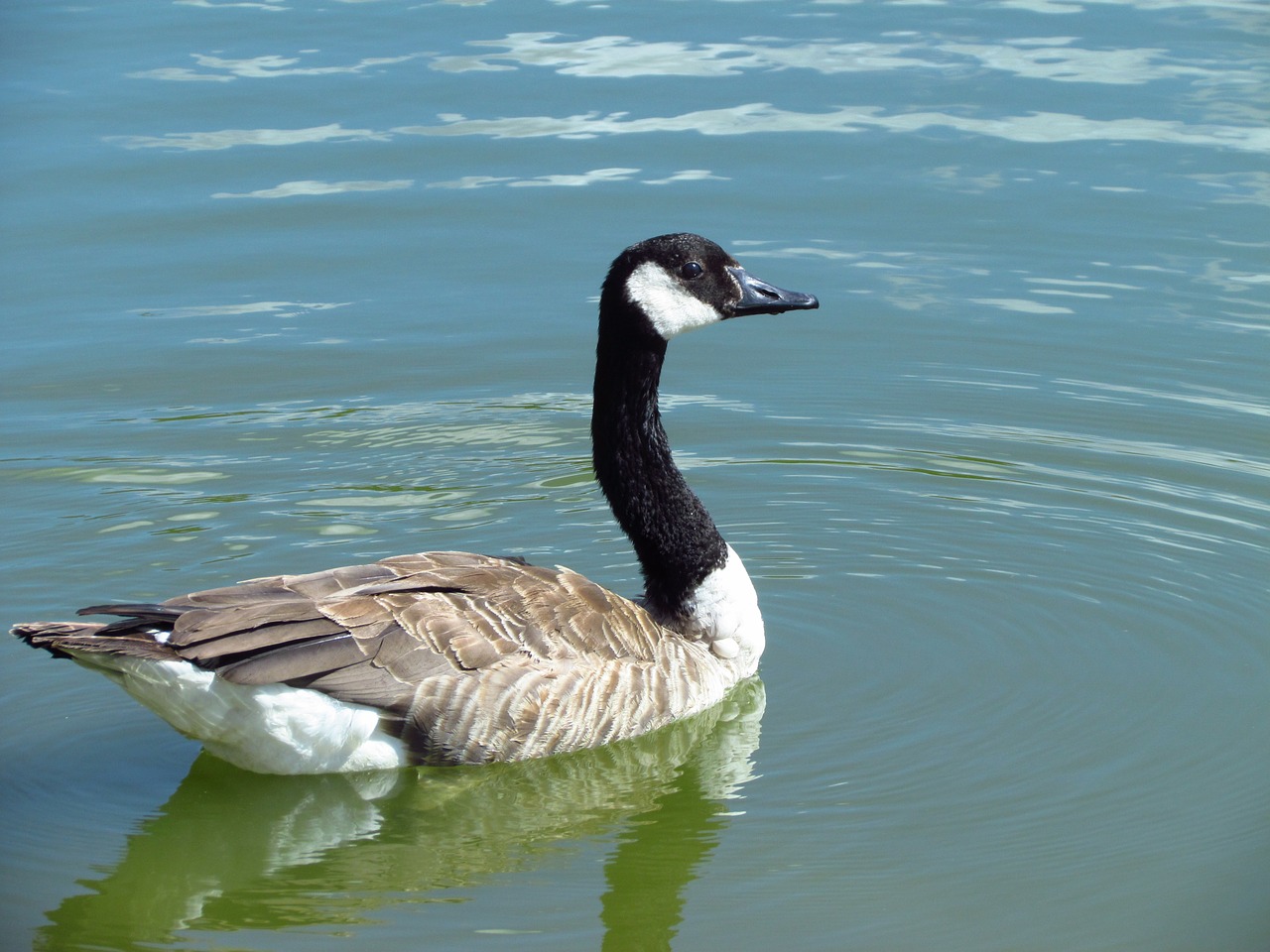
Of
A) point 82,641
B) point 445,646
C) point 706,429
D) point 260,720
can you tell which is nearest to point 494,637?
point 445,646

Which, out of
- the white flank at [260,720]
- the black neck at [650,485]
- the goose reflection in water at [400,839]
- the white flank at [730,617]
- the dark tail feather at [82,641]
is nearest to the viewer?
the goose reflection in water at [400,839]

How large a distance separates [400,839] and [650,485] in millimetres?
2717

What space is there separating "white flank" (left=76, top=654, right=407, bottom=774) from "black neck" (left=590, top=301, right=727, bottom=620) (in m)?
2.04

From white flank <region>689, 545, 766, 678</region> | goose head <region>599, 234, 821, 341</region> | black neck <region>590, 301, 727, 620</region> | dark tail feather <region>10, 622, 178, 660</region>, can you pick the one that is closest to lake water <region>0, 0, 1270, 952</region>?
white flank <region>689, 545, 766, 678</region>

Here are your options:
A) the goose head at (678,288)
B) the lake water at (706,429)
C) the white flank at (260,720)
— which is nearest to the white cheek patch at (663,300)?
the goose head at (678,288)

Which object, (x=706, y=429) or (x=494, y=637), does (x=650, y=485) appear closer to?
(x=494, y=637)

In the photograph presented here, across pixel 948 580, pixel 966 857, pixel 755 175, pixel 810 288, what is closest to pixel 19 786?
pixel 966 857

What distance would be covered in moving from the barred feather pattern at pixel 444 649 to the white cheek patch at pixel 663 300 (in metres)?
1.52

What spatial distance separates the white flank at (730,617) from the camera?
32.1 ft

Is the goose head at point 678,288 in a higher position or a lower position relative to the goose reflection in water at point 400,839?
higher

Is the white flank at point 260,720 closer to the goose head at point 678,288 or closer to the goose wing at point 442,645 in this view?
the goose wing at point 442,645

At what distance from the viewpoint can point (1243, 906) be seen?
24.8ft

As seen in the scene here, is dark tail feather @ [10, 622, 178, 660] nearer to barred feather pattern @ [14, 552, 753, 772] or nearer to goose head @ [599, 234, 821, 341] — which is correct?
barred feather pattern @ [14, 552, 753, 772]

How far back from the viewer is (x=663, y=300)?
9.70 metres
